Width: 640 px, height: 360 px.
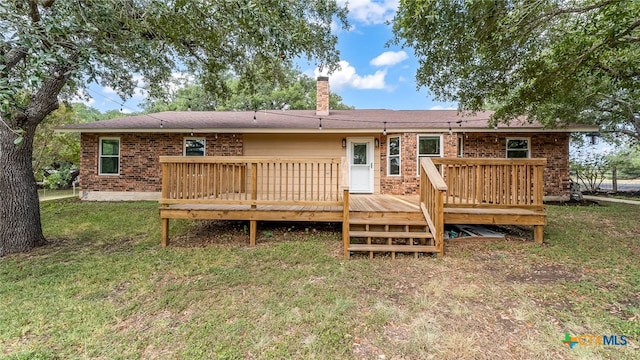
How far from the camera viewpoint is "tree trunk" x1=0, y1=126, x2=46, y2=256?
4.76m

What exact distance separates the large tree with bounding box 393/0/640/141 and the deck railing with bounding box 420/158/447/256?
2.19m

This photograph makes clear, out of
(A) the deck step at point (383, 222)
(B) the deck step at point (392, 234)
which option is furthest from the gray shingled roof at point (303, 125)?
(B) the deck step at point (392, 234)

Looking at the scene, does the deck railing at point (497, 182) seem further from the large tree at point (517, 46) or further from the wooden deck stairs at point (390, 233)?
the large tree at point (517, 46)

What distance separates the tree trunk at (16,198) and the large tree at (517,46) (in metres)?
6.76

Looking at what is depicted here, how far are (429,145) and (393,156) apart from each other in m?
1.16

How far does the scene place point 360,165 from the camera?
9.48 meters

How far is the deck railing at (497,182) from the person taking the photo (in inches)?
195

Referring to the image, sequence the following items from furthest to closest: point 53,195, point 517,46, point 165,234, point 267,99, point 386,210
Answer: point 267,99
point 53,195
point 517,46
point 386,210
point 165,234

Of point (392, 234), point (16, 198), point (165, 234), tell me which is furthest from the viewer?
point (165, 234)

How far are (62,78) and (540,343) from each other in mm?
7452

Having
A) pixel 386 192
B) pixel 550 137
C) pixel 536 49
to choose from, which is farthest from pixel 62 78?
pixel 550 137

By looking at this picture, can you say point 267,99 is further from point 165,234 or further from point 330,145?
point 165,234

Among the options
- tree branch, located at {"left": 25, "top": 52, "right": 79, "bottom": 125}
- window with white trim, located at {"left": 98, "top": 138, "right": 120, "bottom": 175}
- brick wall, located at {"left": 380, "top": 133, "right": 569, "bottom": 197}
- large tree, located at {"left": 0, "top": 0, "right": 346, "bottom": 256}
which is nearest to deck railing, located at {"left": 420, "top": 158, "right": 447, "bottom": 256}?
large tree, located at {"left": 0, "top": 0, "right": 346, "bottom": 256}

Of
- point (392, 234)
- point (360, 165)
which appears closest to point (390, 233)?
point (392, 234)
